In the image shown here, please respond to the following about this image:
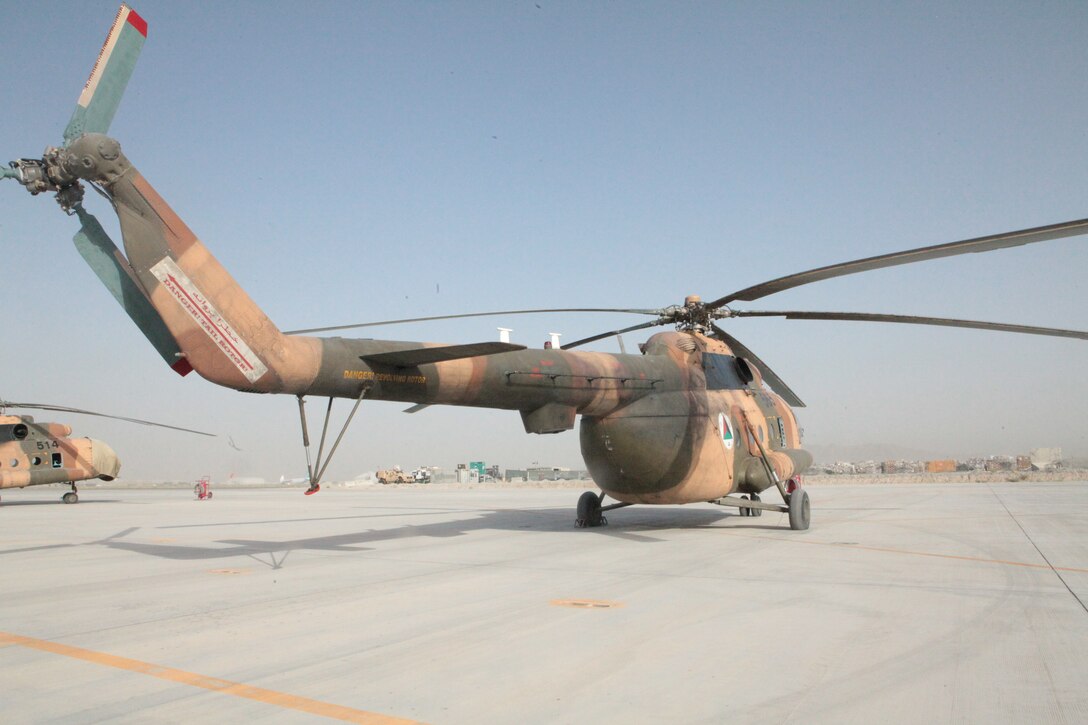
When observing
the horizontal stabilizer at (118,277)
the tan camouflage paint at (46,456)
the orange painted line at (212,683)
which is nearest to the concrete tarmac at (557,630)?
the orange painted line at (212,683)

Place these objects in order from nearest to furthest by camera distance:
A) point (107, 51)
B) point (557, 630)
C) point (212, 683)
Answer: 1. point (212, 683)
2. point (557, 630)
3. point (107, 51)

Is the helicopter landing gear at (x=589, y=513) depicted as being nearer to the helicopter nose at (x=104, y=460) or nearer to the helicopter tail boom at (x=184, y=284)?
the helicopter tail boom at (x=184, y=284)

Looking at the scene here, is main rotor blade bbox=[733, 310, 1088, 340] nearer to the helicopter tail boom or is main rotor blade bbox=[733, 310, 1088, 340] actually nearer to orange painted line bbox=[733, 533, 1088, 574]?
orange painted line bbox=[733, 533, 1088, 574]

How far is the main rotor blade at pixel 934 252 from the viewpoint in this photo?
8.23 metres

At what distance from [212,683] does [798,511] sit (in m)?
11.6

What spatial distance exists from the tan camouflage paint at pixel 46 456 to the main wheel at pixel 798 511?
89.1 feet

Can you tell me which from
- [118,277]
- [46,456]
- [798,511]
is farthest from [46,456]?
[798,511]

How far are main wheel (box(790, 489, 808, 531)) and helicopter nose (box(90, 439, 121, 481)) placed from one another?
92.0ft

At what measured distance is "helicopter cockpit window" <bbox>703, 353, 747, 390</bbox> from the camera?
49.5 feet

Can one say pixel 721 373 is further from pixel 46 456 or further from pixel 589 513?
pixel 46 456

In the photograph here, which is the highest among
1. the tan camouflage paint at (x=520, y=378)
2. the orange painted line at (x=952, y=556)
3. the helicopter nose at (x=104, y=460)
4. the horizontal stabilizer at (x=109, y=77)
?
the horizontal stabilizer at (x=109, y=77)

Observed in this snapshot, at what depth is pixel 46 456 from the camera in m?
29.1

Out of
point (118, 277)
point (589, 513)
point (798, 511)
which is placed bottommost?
point (589, 513)

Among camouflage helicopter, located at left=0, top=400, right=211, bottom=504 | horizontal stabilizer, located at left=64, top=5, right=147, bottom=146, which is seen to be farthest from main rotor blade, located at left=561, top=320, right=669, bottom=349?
camouflage helicopter, located at left=0, top=400, right=211, bottom=504
